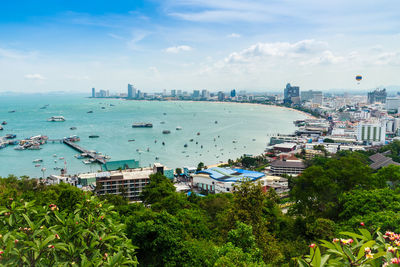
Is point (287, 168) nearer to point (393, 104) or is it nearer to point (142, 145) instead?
point (142, 145)

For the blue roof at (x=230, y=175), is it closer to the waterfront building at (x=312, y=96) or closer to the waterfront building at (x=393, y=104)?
the waterfront building at (x=393, y=104)

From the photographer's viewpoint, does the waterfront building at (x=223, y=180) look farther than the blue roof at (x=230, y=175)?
No

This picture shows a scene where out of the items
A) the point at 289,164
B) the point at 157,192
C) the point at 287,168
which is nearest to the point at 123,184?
the point at 157,192

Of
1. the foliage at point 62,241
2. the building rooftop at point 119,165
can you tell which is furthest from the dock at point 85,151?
the foliage at point 62,241

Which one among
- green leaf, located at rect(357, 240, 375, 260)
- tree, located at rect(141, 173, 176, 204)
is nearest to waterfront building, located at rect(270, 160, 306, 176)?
tree, located at rect(141, 173, 176, 204)

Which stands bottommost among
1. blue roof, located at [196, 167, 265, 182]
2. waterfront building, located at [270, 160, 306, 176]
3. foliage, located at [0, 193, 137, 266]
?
waterfront building, located at [270, 160, 306, 176]

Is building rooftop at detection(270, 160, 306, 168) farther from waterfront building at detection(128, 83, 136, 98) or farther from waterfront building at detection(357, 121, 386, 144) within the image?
waterfront building at detection(128, 83, 136, 98)

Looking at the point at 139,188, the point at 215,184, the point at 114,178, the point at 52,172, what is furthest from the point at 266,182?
the point at 52,172

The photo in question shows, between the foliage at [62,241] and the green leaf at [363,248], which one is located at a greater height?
the green leaf at [363,248]
